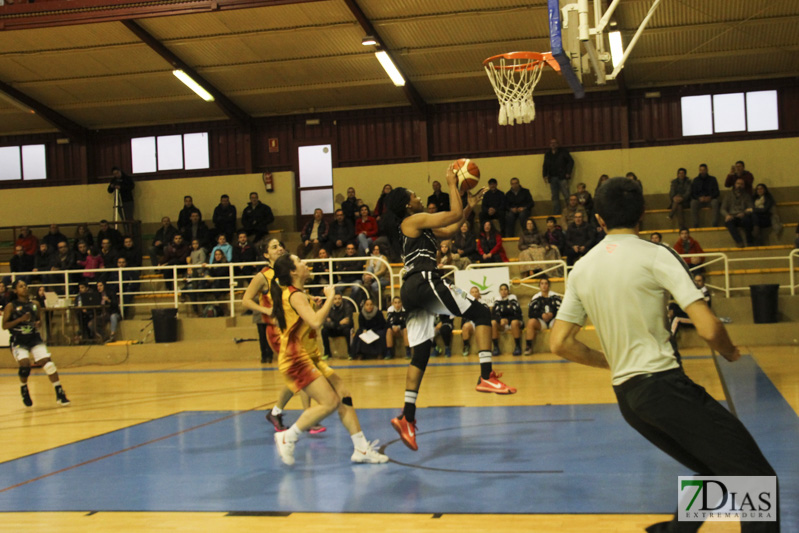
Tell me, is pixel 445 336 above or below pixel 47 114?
below

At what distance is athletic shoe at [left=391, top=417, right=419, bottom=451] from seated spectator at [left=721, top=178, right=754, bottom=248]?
42.4 feet

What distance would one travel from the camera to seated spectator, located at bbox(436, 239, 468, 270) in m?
15.4

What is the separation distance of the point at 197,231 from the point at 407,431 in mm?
14875

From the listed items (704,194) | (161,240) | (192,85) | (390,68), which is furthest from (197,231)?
(704,194)

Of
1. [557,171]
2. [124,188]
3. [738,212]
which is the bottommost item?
[738,212]

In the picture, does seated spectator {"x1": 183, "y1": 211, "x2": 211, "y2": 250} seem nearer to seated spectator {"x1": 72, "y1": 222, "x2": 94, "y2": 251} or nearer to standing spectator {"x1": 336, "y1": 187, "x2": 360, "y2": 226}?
seated spectator {"x1": 72, "y1": 222, "x2": 94, "y2": 251}

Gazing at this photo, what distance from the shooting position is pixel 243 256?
17.9 metres

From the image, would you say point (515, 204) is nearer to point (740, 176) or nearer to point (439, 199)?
point (439, 199)

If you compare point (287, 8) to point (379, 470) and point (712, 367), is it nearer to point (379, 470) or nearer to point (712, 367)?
point (712, 367)

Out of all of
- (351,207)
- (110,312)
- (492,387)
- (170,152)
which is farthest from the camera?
(170,152)

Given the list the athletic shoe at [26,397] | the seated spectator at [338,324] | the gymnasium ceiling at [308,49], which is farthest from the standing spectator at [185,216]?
the athletic shoe at [26,397]

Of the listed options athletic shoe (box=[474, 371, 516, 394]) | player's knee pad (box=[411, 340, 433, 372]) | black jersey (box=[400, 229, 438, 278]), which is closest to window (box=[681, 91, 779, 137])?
athletic shoe (box=[474, 371, 516, 394])

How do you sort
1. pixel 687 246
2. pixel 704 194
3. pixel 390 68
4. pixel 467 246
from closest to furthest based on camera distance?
pixel 687 246 → pixel 467 246 → pixel 704 194 → pixel 390 68

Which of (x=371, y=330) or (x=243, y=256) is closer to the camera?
→ (x=371, y=330)
